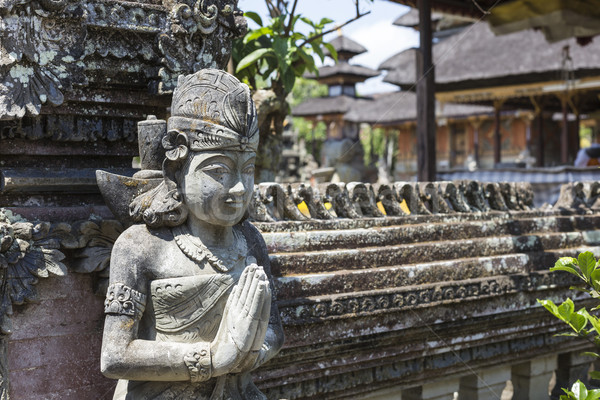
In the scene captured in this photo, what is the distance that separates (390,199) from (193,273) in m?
2.02

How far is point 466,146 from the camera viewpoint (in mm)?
30188

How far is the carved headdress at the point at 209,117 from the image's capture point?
2568mm

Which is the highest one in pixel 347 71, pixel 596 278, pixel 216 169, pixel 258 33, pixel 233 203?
pixel 347 71

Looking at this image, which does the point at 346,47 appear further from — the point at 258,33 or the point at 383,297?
the point at 383,297

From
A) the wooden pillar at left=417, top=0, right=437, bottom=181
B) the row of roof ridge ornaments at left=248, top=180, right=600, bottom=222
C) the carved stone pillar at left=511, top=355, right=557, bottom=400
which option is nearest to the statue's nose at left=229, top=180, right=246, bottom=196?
the row of roof ridge ornaments at left=248, top=180, right=600, bottom=222

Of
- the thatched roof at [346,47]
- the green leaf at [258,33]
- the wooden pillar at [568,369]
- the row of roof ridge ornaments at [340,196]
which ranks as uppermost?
the thatched roof at [346,47]

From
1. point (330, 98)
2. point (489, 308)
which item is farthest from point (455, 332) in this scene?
point (330, 98)

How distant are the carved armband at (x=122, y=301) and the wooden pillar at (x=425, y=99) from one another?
216 inches

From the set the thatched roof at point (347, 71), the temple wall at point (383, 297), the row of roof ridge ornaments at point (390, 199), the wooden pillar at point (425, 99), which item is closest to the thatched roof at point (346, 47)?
the thatched roof at point (347, 71)

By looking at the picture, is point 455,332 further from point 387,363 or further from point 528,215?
point 528,215

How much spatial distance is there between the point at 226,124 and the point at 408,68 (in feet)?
50.7

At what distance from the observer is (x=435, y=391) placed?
4441mm

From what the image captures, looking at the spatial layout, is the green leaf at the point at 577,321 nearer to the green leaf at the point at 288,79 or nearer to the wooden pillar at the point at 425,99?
the green leaf at the point at 288,79

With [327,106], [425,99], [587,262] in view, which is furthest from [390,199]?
[327,106]
